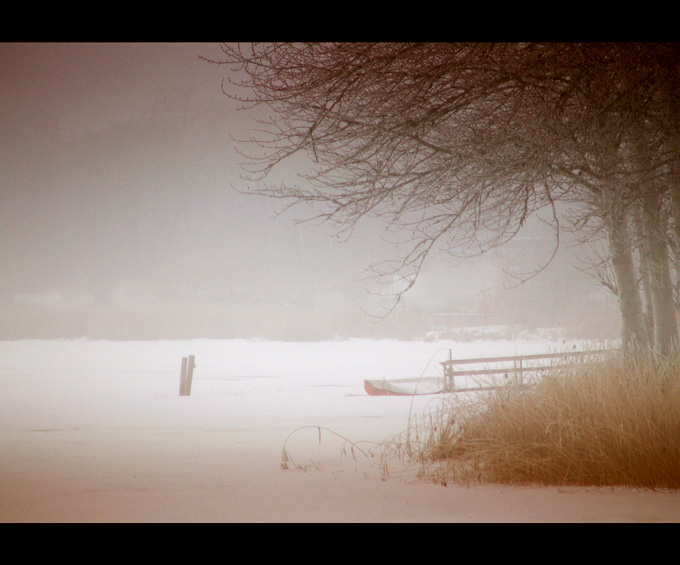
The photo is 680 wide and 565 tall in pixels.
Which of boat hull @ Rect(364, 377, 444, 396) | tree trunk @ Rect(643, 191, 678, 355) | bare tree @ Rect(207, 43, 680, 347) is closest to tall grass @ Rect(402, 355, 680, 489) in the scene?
tree trunk @ Rect(643, 191, 678, 355)

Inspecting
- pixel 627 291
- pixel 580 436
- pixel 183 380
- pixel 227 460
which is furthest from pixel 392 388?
pixel 580 436

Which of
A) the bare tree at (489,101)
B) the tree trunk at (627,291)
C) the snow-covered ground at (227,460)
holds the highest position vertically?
the bare tree at (489,101)

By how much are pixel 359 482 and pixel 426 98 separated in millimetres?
3190

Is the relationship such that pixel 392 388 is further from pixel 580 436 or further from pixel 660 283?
pixel 580 436

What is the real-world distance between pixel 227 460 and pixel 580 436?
3391 millimetres

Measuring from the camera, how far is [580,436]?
4.67m

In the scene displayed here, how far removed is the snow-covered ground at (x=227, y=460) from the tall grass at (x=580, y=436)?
192mm

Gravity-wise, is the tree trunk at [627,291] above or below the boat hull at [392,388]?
above

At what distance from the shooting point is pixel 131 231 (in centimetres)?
3794

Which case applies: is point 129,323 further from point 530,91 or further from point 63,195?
point 530,91

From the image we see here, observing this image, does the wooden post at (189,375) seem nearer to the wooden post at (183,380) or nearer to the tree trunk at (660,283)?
the wooden post at (183,380)

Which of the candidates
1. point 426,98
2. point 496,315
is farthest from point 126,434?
point 496,315

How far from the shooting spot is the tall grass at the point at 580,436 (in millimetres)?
4418

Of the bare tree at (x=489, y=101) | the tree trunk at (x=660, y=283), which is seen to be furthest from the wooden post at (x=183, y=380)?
the tree trunk at (x=660, y=283)
